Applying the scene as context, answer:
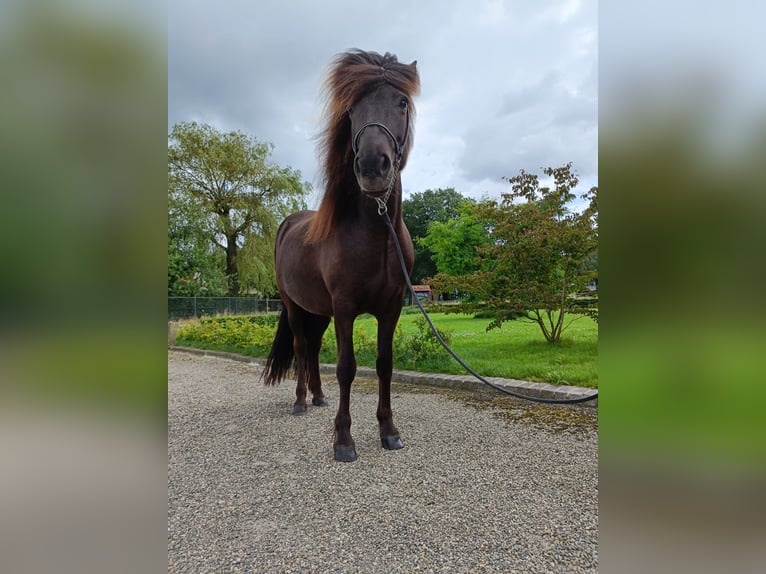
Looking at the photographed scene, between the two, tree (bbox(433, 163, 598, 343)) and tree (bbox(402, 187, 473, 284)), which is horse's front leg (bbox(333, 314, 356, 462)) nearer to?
tree (bbox(433, 163, 598, 343))

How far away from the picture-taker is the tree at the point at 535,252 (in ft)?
20.9

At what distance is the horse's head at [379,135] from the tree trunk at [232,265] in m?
18.7

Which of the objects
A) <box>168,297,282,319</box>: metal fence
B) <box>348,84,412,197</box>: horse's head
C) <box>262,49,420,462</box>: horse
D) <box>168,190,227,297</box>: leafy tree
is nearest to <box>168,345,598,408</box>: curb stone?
<box>262,49,420,462</box>: horse

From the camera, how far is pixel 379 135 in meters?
2.49

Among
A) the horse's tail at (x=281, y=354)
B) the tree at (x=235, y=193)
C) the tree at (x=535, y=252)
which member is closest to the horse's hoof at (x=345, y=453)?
the horse's tail at (x=281, y=354)

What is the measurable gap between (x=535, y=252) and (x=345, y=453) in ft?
15.8

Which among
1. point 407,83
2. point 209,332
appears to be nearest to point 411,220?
point 209,332

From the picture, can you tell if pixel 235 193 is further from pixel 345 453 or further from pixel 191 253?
pixel 345 453

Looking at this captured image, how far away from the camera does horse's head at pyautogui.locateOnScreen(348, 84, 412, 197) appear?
242cm

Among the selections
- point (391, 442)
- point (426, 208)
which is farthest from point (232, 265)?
point (426, 208)

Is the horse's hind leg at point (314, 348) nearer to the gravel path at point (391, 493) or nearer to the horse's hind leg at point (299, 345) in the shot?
the horse's hind leg at point (299, 345)

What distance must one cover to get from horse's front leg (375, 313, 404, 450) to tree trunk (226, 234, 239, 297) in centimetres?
1816
